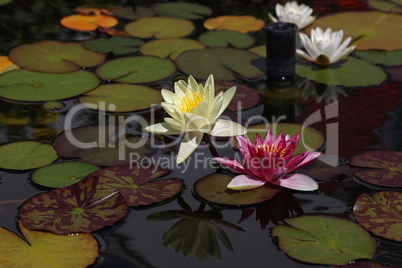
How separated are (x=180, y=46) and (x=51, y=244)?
170 centimetres

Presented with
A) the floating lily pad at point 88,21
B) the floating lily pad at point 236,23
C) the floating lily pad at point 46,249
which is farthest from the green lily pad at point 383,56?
the floating lily pad at point 46,249

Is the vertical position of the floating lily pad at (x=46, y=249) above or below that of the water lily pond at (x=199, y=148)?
below

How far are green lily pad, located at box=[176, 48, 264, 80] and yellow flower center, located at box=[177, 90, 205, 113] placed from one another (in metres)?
0.82

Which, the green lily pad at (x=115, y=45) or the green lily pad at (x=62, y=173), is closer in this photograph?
the green lily pad at (x=62, y=173)

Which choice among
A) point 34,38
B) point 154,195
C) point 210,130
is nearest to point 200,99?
point 210,130

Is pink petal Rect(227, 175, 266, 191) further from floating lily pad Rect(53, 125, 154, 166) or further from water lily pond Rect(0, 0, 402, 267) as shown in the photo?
floating lily pad Rect(53, 125, 154, 166)

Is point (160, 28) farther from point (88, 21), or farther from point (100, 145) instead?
point (100, 145)

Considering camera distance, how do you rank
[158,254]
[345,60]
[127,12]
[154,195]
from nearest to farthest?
[158,254] < [154,195] < [345,60] < [127,12]

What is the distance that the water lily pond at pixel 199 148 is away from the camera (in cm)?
160

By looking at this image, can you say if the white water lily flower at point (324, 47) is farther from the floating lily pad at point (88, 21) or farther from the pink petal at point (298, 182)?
the floating lily pad at point (88, 21)

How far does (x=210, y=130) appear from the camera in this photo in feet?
6.03

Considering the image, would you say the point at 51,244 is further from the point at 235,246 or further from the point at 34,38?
the point at 34,38

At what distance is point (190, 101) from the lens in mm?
1867

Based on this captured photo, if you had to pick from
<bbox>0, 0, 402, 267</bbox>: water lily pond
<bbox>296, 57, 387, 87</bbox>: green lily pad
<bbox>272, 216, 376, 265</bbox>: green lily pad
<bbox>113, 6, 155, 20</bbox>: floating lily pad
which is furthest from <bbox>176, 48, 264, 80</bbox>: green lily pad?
<bbox>272, 216, 376, 265</bbox>: green lily pad
